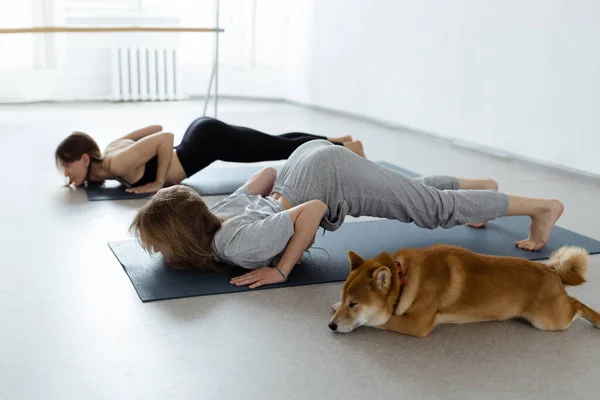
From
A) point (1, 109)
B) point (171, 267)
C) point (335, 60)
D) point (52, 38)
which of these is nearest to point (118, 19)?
point (52, 38)

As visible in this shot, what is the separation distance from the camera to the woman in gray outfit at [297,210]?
8.35 feet

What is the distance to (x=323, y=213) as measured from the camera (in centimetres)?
261

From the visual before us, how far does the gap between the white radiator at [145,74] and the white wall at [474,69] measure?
67.5 inches

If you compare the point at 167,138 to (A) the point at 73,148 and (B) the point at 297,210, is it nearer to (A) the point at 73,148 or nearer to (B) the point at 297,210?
(A) the point at 73,148

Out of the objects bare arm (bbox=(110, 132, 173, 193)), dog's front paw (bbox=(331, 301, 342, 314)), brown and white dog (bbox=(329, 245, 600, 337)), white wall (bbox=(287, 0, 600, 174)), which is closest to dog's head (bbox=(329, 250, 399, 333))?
brown and white dog (bbox=(329, 245, 600, 337))

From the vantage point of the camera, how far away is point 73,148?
3.85 metres

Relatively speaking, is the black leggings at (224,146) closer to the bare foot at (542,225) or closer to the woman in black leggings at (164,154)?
the woman in black leggings at (164,154)

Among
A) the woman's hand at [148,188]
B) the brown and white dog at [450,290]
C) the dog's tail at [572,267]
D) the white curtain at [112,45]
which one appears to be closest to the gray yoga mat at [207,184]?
the woman's hand at [148,188]

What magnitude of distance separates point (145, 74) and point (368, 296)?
655 centimetres

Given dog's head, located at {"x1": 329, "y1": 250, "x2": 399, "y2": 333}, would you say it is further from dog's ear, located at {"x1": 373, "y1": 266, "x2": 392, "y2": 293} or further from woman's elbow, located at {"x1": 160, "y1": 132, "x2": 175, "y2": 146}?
woman's elbow, located at {"x1": 160, "y1": 132, "x2": 175, "y2": 146}

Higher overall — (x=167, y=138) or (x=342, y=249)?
(x=167, y=138)

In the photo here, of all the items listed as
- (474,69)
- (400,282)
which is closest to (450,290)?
(400,282)

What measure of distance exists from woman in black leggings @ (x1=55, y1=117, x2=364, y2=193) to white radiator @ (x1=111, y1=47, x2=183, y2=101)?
4.14m

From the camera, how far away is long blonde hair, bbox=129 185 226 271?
252cm
